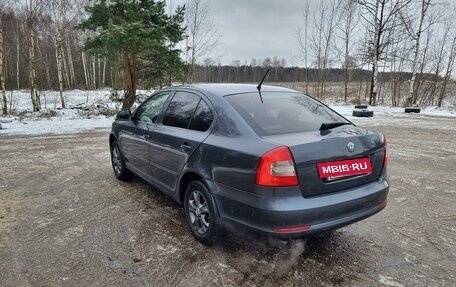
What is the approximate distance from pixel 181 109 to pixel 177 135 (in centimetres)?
38

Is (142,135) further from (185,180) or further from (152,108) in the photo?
(185,180)

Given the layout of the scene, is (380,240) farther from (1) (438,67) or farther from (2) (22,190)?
(1) (438,67)

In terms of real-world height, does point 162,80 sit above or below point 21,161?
above

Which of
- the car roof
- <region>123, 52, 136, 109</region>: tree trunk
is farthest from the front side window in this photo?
<region>123, 52, 136, 109</region>: tree trunk

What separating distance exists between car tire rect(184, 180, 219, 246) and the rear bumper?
0.15m

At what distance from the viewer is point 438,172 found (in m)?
5.91

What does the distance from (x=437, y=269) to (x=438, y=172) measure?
3.73m

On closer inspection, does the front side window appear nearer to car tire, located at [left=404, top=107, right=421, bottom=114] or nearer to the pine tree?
the pine tree

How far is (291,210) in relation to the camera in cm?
244

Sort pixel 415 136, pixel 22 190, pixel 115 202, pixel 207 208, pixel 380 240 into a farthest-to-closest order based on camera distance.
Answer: pixel 415 136
pixel 22 190
pixel 115 202
pixel 380 240
pixel 207 208

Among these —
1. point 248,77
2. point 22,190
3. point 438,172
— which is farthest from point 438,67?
point 248,77

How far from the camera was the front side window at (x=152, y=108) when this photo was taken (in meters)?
4.14

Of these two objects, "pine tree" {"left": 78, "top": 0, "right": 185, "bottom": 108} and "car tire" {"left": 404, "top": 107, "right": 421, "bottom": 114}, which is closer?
"pine tree" {"left": 78, "top": 0, "right": 185, "bottom": 108}

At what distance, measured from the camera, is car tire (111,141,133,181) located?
5.12 meters
